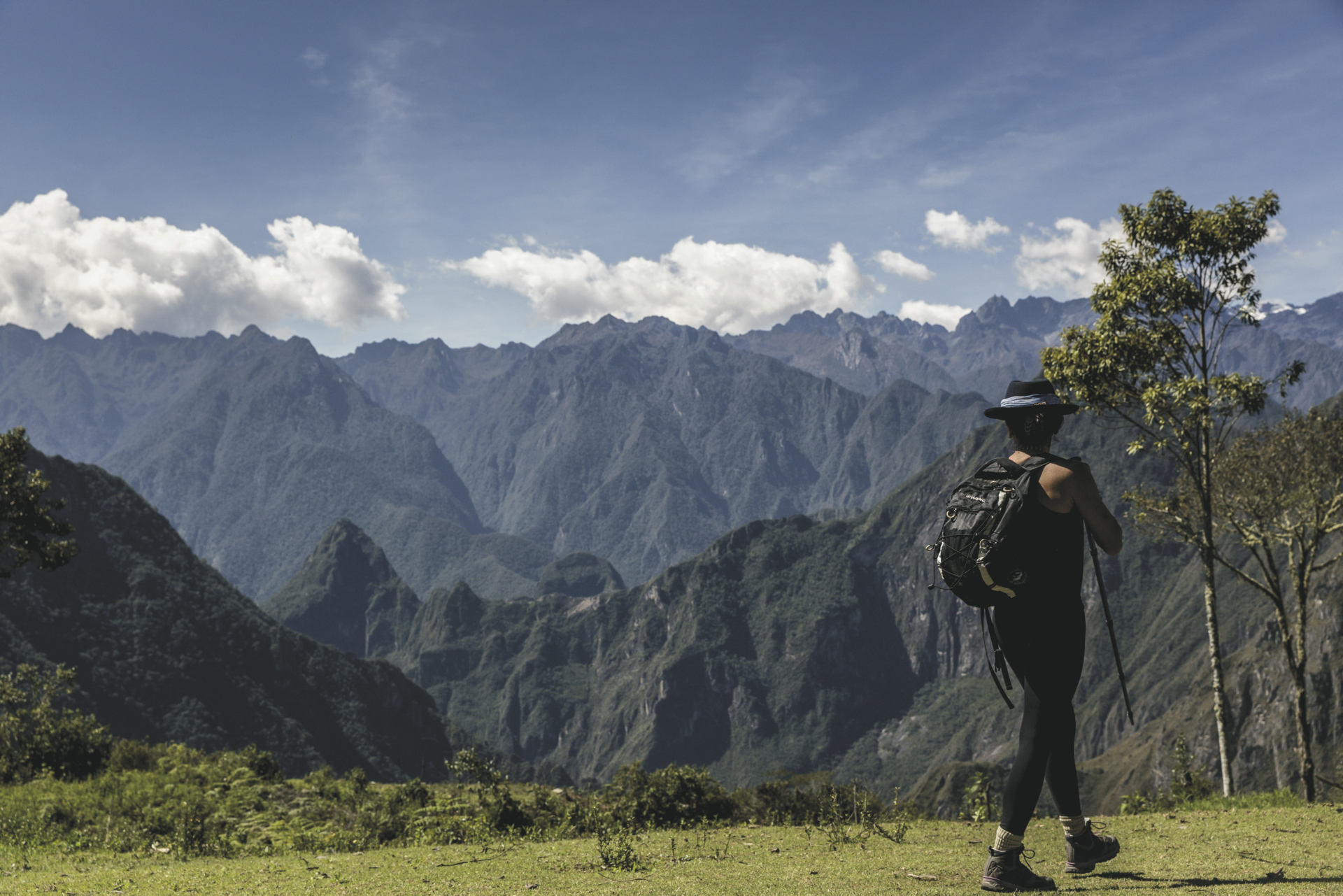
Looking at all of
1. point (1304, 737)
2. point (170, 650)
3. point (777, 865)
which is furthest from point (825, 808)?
point (170, 650)

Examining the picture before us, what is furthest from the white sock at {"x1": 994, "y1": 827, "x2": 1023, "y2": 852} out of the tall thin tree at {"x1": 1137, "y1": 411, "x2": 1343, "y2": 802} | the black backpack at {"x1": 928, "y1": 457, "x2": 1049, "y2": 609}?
the tall thin tree at {"x1": 1137, "y1": 411, "x2": 1343, "y2": 802}

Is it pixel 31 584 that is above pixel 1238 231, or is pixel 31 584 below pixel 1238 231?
below

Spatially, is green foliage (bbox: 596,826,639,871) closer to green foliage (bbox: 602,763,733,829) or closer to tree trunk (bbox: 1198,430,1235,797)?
green foliage (bbox: 602,763,733,829)

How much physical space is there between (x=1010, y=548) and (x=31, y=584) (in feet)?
583

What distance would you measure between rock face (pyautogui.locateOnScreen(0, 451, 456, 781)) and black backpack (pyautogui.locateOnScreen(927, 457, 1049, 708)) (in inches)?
5691


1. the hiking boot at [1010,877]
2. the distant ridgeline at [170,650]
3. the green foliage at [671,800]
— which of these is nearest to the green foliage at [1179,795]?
the green foliage at [671,800]

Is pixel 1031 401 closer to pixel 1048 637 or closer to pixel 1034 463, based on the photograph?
pixel 1034 463

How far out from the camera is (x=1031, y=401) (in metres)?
6.66

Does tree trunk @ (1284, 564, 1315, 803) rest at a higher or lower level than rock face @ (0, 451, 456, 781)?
higher

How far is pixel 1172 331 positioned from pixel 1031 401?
14060mm

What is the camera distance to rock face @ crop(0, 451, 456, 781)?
14100 centimetres

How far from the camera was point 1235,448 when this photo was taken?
21281 millimetres

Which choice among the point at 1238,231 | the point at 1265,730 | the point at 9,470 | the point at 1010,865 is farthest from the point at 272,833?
the point at 1265,730

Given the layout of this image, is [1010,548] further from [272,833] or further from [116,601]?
[116,601]
